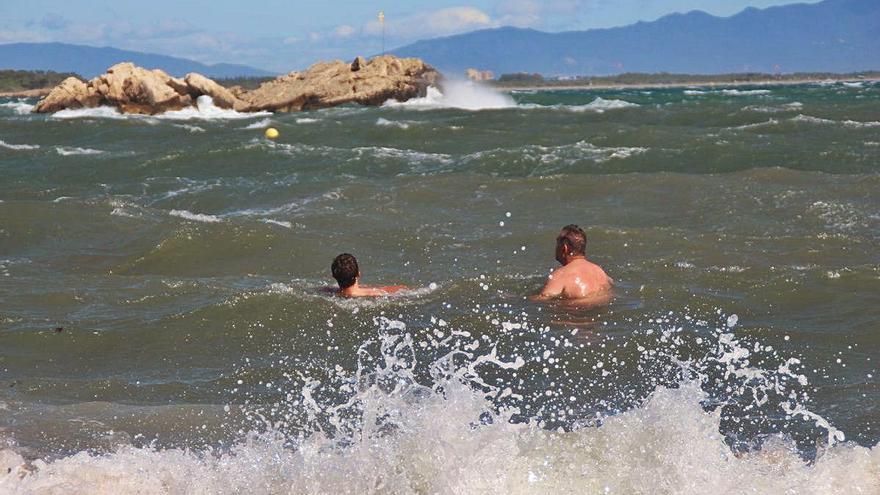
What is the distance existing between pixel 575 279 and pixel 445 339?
127 cm

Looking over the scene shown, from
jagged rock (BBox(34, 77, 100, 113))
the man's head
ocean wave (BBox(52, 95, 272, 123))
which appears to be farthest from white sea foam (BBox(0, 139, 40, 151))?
the man's head

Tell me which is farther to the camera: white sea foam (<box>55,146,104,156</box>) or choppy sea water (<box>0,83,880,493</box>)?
white sea foam (<box>55,146,104,156</box>)

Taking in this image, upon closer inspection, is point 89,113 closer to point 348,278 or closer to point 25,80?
point 348,278

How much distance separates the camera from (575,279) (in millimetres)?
8688

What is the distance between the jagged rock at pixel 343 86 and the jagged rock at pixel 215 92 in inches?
22.1

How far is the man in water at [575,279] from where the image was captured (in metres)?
8.64

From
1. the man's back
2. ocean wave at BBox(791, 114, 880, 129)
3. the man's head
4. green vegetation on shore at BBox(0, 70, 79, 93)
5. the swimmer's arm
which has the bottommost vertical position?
green vegetation on shore at BBox(0, 70, 79, 93)

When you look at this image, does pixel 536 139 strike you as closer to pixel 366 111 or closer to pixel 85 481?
pixel 366 111

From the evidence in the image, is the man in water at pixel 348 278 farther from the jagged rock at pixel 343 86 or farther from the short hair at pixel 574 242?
the jagged rock at pixel 343 86

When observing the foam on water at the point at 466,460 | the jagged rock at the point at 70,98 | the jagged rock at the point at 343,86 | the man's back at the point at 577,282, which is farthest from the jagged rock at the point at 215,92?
the foam on water at the point at 466,460

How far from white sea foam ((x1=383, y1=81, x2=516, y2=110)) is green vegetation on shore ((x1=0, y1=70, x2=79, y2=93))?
235ft

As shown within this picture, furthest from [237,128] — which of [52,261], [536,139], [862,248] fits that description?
[862,248]

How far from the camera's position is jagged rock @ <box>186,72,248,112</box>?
152 feet

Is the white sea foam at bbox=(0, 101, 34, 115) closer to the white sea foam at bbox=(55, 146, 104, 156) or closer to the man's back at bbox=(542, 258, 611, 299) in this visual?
the white sea foam at bbox=(55, 146, 104, 156)
